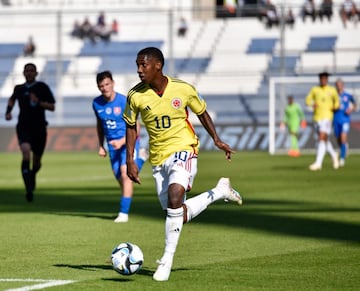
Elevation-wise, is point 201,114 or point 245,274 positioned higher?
point 201,114

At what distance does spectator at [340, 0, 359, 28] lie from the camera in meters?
48.9

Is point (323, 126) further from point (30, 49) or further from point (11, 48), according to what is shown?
point (11, 48)

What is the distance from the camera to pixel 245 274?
31.5 feet

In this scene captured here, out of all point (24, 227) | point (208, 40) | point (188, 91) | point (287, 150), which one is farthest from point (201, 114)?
point (208, 40)

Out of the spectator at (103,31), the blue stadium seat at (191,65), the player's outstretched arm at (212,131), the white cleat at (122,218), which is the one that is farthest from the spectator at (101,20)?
the player's outstretched arm at (212,131)

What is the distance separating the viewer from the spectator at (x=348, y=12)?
161ft

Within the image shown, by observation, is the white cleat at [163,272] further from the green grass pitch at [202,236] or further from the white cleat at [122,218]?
the white cleat at [122,218]

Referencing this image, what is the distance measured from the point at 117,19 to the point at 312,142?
1736 centimetres

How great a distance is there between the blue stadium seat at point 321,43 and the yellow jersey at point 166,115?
37.9 metres

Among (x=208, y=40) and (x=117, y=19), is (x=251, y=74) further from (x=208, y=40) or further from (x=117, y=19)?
(x=117, y=19)

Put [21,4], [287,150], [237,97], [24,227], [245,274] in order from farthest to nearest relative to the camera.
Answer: [21,4], [237,97], [287,150], [24,227], [245,274]

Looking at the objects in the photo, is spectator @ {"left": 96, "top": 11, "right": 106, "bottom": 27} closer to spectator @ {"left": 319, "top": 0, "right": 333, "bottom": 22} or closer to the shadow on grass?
spectator @ {"left": 319, "top": 0, "right": 333, "bottom": 22}

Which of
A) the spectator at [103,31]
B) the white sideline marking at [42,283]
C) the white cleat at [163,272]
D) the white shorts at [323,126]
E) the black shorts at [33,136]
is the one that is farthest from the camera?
the spectator at [103,31]

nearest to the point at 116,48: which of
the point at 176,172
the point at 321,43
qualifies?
the point at 321,43
